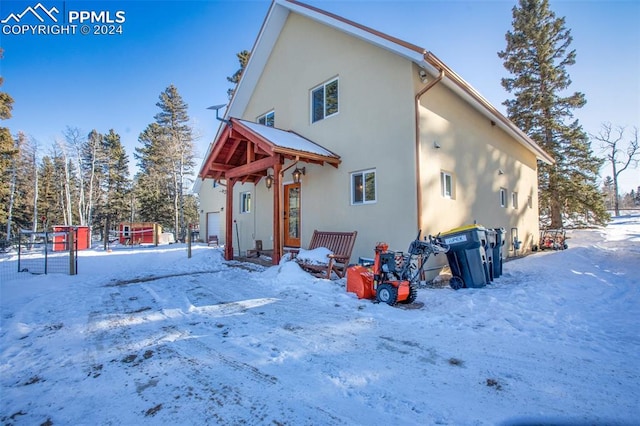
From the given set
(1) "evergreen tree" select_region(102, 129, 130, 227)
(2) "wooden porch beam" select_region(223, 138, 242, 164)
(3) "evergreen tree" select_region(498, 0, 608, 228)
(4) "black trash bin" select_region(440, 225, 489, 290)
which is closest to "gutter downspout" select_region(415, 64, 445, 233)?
(4) "black trash bin" select_region(440, 225, 489, 290)

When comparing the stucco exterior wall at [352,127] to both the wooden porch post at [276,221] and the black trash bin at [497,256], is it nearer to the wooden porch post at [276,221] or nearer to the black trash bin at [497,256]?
the wooden porch post at [276,221]

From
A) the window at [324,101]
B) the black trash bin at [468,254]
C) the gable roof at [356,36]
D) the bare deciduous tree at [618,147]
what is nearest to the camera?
the black trash bin at [468,254]

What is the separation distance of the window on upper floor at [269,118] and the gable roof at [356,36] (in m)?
1.51

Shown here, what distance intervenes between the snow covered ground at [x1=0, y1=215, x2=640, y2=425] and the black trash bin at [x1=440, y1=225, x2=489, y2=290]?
383mm

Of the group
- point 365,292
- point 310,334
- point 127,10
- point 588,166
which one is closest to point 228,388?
point 310,334

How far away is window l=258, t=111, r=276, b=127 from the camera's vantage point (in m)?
11.3

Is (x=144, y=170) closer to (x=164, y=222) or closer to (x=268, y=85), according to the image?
(x=164, y=222)

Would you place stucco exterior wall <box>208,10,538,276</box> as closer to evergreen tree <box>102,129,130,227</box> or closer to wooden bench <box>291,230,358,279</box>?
wooden bench <box>291,230,358,279</box>

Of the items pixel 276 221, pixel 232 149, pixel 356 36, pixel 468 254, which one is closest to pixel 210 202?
pixel 232 149

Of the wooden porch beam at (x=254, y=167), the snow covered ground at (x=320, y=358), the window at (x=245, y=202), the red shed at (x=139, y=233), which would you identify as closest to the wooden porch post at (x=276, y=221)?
the wooden porch beam at (x=254, y=167)

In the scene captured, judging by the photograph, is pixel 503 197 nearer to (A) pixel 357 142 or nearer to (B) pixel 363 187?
(B) pixel 363 187

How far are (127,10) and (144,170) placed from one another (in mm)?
27824

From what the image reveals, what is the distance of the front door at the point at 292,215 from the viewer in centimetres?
960

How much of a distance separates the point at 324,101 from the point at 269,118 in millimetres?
3341
